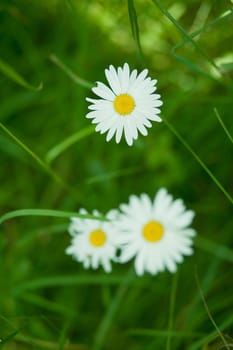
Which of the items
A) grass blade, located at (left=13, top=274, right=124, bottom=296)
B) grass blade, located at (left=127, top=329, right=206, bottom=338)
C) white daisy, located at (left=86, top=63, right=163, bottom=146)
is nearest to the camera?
white daisy, located at (left=86, top=63, right=163, bottom=146)

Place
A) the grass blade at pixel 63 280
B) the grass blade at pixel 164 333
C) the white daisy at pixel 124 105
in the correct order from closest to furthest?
the white daisy at pixel 124 105, the grass blade at pixel 164 333, the grass blade at pixel 63 280

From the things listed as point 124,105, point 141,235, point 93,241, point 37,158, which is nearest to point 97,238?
point 93,241

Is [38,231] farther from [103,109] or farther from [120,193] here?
[103,109]

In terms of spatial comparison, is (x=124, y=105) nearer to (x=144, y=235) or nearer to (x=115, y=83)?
(x=115, y=83)

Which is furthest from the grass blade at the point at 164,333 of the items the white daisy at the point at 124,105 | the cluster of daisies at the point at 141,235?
the white daisy at the point at 124,105

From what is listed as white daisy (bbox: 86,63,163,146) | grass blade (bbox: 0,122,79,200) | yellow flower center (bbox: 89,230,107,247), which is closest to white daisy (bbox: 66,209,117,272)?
yellow flower center (bbox: 89,230,107,247)

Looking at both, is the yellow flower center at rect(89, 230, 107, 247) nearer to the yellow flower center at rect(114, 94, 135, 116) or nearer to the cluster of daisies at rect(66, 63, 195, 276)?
the cluster of daisies at rect(66, 63, 195, 276)

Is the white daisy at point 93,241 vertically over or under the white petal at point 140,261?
over

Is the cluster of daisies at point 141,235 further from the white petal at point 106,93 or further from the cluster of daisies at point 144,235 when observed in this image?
the white petal at point 106,93

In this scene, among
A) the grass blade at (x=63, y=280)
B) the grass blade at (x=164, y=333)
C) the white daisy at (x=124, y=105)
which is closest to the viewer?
the white daisy at (x=124, y=105)
